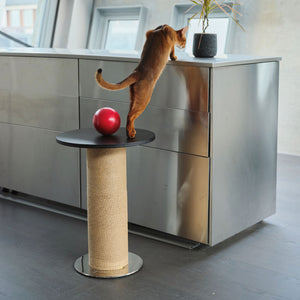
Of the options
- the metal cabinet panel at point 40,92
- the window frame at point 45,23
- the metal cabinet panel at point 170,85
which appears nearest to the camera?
the metal cabinet panel at point 170,85

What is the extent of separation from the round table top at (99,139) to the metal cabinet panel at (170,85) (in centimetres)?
28

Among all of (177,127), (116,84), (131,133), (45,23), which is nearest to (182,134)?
(177,127)

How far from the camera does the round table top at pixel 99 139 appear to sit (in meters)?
2.35

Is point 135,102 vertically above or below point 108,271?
above

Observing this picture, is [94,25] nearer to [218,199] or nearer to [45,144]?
[45,144]

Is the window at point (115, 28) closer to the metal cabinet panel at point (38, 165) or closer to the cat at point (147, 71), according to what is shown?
the metal cabinet panel at point (38, 165)

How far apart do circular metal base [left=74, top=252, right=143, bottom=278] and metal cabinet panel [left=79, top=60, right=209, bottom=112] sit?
2.73ft

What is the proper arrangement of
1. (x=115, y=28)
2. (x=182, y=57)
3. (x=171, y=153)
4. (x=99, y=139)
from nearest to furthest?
1. (x=99, y=139)
2. (x=171, y=153)
3. (x=182, y=57)
4. (x=115, y=28)

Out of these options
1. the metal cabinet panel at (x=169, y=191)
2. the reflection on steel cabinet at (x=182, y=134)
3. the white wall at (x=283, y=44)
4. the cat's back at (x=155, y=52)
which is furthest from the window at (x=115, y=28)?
the cat's back at (x=155, y=52)

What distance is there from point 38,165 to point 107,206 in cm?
123

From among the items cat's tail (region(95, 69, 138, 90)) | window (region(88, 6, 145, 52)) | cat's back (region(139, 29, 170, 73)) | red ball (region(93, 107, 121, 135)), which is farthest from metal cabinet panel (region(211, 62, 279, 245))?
window (region(88, 6, 145, 52))

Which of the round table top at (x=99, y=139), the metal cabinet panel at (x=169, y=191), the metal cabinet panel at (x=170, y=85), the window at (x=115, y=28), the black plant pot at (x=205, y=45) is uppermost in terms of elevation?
the window at (x=115, y=28)

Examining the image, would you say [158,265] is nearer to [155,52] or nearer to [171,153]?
[171,153]

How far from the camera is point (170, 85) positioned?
2.82 metres
